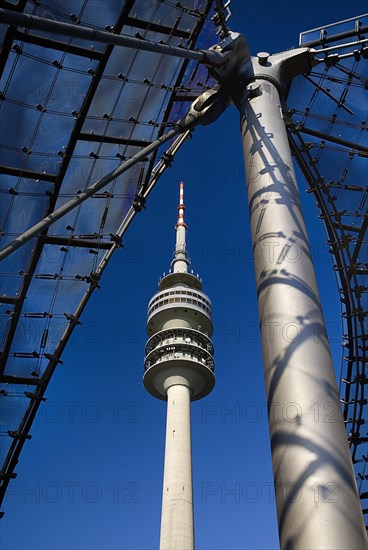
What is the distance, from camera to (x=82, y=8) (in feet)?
47.4

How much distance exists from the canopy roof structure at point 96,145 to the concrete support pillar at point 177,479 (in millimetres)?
22081

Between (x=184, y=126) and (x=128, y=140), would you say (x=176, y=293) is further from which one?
(x=184, y=126)

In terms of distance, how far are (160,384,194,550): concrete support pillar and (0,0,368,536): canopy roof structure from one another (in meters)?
22.1

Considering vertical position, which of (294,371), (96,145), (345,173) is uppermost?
(345,173)

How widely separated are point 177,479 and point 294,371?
36039mm

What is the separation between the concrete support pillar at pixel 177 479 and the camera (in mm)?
37406

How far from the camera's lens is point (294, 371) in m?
7.19

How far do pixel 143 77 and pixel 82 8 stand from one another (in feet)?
9.05

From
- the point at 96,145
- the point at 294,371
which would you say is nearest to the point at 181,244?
the point at 96,145

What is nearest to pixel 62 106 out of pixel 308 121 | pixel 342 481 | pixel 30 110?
pixel 30 110

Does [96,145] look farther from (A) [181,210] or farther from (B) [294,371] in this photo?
(A) [181,210]

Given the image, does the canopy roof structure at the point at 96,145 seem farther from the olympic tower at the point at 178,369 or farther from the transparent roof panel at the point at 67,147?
the olympic tower at the point at 178,369

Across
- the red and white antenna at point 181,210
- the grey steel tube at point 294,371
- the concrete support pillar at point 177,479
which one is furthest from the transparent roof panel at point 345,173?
the red and white antenna at point 181,210

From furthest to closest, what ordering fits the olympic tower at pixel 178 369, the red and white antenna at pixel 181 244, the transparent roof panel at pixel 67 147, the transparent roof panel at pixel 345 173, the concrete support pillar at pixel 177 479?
1. the red and white antenna at pixel 181 244
2. the olympic tower at pixel 178 369
3. the concrete support pillar at pixel 177 479
4. the transparent roof panel at pixel 345 173
5. the transparent roof panel at pixel 67 147
